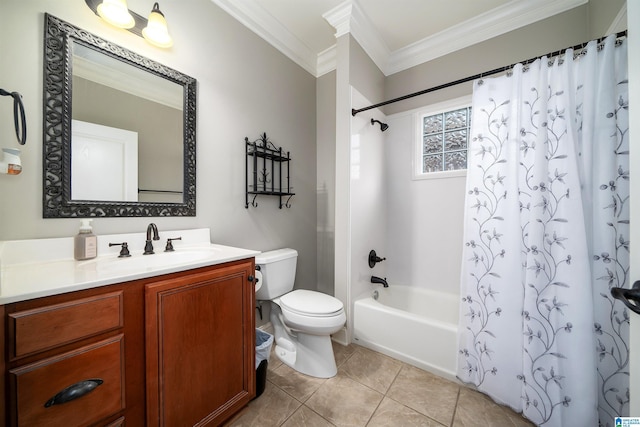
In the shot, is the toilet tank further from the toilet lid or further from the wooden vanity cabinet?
the wooden vanity cabinet

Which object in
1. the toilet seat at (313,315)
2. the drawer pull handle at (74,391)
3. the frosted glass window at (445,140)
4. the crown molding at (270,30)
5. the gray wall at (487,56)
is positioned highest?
the crown molding at (270,30)

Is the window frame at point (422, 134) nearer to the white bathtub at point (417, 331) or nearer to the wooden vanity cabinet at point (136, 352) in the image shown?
the white bathtub at point (417, 331)

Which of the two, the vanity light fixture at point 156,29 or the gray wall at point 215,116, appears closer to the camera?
the gray wall at point 215,116

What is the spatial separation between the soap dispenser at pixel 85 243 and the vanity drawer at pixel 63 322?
0.44m

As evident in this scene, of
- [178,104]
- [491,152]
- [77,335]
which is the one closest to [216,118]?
[178,104]

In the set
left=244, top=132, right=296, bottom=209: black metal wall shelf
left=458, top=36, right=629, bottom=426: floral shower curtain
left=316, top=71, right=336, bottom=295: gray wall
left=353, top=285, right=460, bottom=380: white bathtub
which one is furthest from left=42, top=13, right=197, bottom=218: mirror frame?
left=458, top=36, right=629, bottom=426: floral shower curtain

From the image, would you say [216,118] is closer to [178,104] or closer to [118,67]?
[178,104]

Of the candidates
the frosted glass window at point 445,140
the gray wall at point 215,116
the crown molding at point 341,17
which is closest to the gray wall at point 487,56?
the frosted glass window at point 445,140

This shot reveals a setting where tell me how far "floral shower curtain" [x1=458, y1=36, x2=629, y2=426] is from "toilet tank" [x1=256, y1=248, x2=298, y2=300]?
1.24 metres

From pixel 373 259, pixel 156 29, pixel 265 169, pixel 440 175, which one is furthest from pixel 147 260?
pixel 440 175

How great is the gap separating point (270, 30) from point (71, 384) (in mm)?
2404

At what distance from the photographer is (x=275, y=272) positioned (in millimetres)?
1764

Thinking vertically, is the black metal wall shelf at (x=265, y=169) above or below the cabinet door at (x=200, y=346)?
above

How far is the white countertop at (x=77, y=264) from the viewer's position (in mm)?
690
